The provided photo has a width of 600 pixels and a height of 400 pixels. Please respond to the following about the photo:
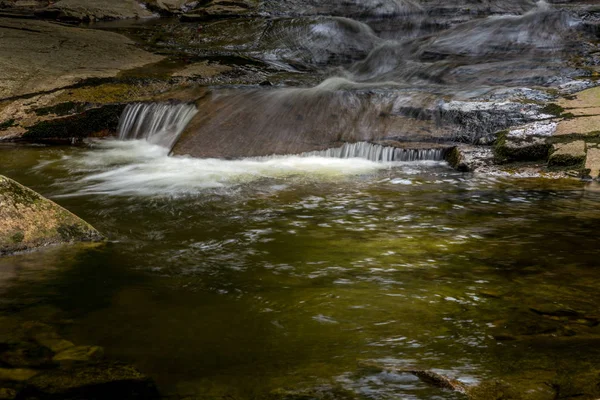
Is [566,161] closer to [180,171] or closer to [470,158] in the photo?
[470,158]

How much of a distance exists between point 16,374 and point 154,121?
693 cm

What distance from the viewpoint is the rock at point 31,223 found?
4.36 m

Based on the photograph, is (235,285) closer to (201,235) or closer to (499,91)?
(201,235)

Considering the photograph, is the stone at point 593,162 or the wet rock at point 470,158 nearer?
the stone at point 593,162

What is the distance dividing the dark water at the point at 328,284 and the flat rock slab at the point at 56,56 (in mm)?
3746

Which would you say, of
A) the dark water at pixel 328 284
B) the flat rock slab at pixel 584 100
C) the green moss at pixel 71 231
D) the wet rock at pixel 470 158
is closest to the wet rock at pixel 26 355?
the dark water at pixel 328 284

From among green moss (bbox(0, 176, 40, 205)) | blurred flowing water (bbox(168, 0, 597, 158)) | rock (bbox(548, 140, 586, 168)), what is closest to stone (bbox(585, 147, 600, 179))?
rock (bbox(548, 140, 586, 168))

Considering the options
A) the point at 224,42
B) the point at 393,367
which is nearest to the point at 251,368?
the point at 393,367

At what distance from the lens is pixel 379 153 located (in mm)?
7840

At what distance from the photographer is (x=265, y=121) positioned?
8.56 metres

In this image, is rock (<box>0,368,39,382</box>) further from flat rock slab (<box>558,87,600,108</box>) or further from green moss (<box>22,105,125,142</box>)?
green moss (<box>22,105,125,142</box>)

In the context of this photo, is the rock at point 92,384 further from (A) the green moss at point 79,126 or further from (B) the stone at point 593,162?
(A) the green moss at point 79,126

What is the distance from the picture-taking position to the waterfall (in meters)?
7.74

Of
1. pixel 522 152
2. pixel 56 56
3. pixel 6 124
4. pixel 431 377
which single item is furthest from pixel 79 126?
pixel 431 377
